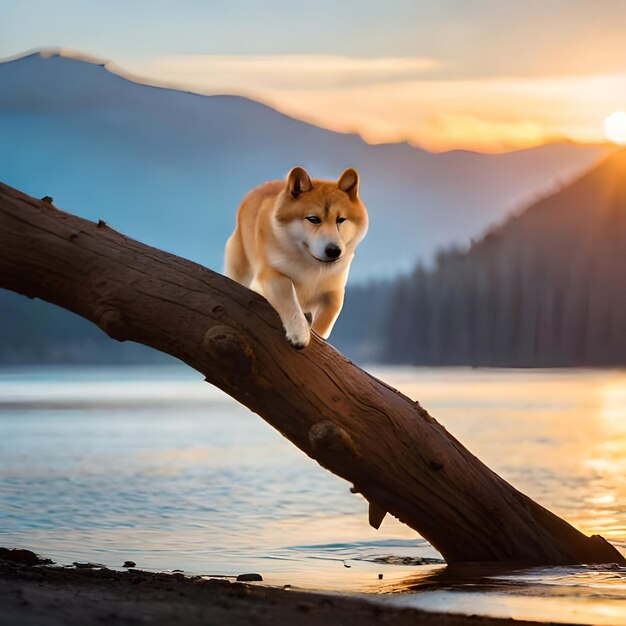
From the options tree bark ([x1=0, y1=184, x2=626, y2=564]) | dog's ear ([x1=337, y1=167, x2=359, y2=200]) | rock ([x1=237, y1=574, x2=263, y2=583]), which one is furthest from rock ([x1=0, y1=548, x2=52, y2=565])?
dog's ear ([x1=337, y1=167, x2=359, y2=200])

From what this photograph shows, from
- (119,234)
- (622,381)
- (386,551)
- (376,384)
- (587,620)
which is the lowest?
(587,620)

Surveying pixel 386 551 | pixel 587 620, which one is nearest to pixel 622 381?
pixel 386 551

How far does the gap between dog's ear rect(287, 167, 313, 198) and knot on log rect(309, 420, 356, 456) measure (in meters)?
0.97

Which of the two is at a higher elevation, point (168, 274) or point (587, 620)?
point (168, 274)

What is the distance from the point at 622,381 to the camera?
→ 41.7 metres

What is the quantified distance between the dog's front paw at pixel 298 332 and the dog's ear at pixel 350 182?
59cm

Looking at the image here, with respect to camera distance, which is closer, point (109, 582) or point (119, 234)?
point (109, 582)

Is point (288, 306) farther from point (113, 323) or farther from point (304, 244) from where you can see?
point (113, 323)

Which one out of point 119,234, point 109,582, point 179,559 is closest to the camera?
point 109,582

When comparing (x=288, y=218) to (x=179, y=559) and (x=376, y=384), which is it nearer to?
(x=376, y=384)

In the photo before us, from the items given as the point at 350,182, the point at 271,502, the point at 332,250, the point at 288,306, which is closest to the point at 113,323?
the point at 288,306

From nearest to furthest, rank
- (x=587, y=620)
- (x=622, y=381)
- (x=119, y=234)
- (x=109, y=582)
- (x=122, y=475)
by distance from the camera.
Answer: (x=587, y=620)
(x=109, y=582)
(x=119, y=234)
(x=122, y=475)
(x=622, y=381)

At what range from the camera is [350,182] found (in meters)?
5.37

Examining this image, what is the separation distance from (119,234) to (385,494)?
1.63 m
